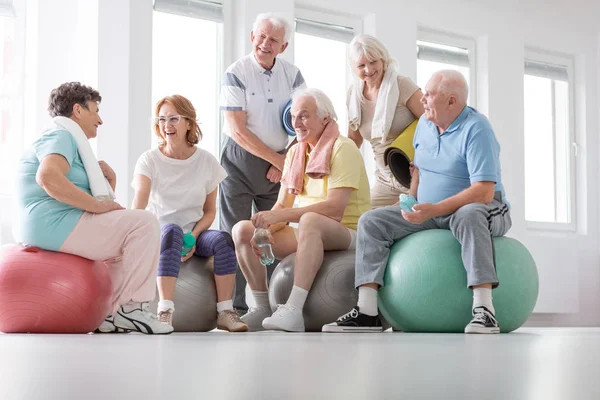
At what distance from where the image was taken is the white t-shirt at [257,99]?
434cm

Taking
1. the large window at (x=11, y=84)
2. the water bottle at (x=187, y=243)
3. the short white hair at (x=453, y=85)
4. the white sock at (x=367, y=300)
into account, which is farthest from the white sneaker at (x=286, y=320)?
the large window at (x=11, y=84)

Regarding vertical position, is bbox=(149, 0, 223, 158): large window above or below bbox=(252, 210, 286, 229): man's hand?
above

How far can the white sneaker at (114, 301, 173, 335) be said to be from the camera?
3.17 meters

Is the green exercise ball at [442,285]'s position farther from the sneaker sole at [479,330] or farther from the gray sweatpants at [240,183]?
the gray sweatpants at [240,183]

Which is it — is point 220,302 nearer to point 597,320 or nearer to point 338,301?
point 338,301

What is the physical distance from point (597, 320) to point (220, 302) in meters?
5.57

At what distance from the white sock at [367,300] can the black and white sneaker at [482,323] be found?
1.38 feet

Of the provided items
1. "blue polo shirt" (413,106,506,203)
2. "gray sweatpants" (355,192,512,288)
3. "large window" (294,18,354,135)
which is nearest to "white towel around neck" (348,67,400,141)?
"blue polo shirt" (413,106,506,203)

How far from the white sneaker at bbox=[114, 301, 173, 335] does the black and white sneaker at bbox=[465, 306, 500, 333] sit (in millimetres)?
1108

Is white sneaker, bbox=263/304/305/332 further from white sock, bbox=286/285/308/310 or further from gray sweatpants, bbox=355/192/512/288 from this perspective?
gray sweatpants, bbox=355/192/512/288

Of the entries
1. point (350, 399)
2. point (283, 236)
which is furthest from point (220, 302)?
point (350, 399)

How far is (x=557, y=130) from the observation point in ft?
28.2

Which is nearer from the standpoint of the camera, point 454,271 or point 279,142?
point 454,271

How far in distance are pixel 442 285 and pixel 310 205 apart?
2.31ft
